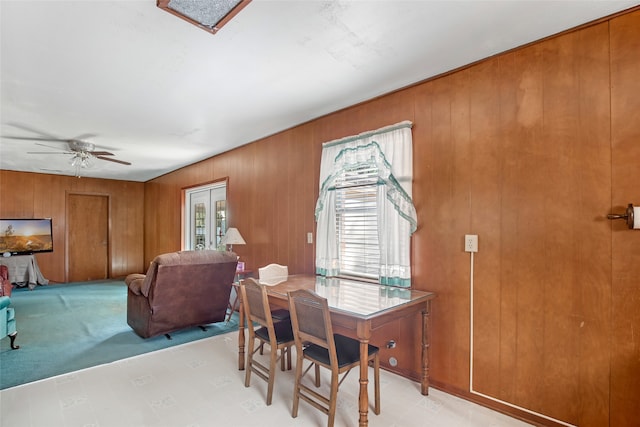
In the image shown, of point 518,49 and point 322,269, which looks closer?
point 518,49

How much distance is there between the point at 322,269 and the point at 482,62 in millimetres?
2278

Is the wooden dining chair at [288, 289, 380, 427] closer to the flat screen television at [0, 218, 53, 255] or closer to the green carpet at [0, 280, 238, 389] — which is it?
the green carpet at [0, 280, 238, 389]

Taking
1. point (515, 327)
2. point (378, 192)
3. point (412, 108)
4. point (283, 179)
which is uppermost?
point (412, 108)

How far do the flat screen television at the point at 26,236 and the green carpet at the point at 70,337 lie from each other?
1.44 metres

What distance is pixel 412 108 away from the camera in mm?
2715

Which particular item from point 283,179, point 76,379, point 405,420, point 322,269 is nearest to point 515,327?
point 405,420

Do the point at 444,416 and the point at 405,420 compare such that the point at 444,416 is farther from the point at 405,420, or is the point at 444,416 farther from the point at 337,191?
the point at 337,191

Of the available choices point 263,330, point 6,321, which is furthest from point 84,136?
point 263,330

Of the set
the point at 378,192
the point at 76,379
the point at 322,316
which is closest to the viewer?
the point at 322,316

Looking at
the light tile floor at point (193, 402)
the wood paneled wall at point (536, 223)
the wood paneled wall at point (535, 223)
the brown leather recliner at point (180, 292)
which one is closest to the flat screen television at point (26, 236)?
the brown leather recliner at point (180, 292)

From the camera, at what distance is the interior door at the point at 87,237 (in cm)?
738

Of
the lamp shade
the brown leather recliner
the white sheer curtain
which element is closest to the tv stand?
the brown leather recliner

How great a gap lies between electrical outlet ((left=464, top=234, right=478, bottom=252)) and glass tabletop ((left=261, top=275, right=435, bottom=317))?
1.47ft

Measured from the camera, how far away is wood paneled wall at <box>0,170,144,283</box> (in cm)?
671
